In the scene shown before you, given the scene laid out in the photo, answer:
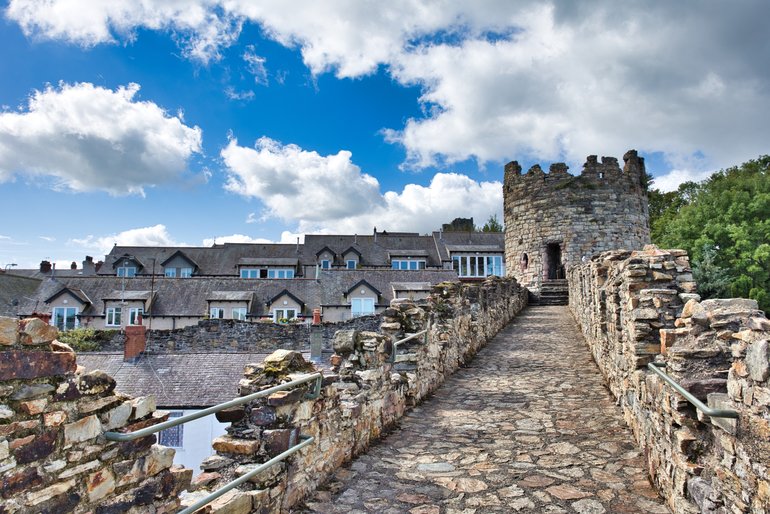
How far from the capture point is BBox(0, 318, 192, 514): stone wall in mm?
2398

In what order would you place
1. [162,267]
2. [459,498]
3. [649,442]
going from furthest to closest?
[162,267] → [649,442] → [459,498]

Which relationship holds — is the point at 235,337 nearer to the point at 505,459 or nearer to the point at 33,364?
the point at 505,459

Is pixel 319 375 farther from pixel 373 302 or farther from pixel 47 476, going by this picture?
pixel 373 302

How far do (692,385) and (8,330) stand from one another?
4.50 meters

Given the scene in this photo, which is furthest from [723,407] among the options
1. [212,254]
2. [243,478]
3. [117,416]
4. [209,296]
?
[212,254]

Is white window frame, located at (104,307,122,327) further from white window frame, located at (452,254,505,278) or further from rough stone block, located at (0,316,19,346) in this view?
rough stone block, located at (0,316,19,346)

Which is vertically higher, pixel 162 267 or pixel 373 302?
pixel 162 267

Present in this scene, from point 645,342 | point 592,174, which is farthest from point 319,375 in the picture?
point 592,174

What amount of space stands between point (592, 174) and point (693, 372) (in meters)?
26.9

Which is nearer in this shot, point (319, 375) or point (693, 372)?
point (693, 372)

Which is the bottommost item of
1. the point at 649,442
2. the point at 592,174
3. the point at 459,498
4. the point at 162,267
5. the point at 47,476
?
the point at 459,498

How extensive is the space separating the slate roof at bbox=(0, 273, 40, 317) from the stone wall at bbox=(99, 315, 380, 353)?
46.9 feet

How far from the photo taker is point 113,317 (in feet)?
114

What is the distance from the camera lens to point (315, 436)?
4789mm
